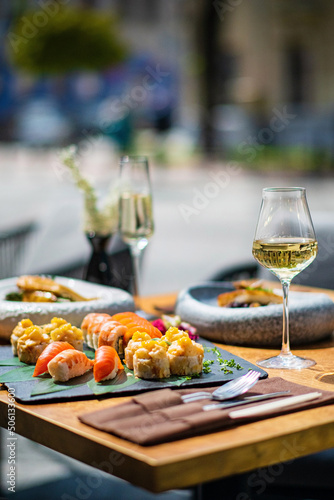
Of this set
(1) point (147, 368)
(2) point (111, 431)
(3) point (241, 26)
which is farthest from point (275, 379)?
(3) point (241, 26)

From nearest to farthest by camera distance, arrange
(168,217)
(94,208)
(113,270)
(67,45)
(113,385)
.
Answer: (113,385), (94,208), (113,270), (168,217), (67,45)

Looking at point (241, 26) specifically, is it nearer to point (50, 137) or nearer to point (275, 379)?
point (50, 137)

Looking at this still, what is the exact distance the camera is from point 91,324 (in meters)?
1.96

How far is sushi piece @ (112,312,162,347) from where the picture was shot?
186 cm

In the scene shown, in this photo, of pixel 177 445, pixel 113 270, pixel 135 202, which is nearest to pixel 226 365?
pixel 177 445

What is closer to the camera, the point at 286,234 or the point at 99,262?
the point at 286,234

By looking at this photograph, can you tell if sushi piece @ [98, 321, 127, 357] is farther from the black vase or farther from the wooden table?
the black vase

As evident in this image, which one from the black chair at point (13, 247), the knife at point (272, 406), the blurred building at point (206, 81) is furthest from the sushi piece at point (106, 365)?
the blurred building at point (206, 81)

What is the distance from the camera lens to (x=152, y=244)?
32.5 feet

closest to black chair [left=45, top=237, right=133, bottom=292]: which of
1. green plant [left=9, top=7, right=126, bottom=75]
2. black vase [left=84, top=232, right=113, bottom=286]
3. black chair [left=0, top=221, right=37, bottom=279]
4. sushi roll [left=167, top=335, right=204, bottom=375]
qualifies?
black vase [left=84, top=232, right=113, bottom=286]

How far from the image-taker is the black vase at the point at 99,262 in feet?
8.77

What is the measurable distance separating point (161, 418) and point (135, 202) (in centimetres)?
125

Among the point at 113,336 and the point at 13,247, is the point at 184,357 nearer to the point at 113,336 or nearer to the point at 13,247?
the point at 113,336

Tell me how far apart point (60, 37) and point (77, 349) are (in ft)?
78.5
